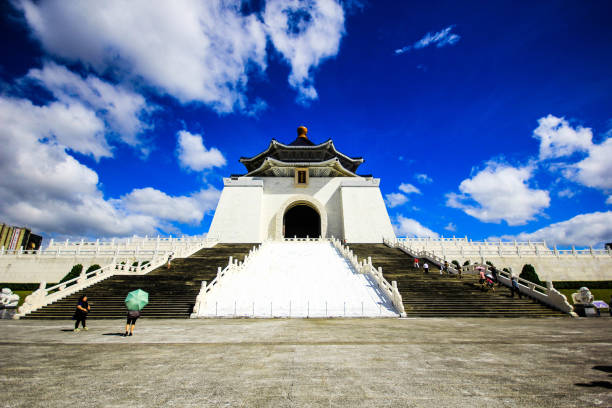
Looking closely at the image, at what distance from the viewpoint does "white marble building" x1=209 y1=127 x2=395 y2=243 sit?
28250 millimetres

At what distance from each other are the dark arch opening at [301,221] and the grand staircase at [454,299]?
65.6 feet

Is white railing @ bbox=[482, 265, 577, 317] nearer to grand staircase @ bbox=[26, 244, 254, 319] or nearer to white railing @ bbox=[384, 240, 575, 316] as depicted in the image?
white railing @ bbox=[384, 240, 575, 316]

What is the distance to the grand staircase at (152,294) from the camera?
1031 centimetres

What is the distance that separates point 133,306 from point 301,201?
24.7 meters

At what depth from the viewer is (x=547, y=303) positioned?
11234mm

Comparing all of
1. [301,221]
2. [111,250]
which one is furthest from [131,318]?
[301,221]

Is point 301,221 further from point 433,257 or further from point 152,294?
point 152,294

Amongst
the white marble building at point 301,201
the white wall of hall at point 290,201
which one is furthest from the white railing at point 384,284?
the white marble building at point 301,201

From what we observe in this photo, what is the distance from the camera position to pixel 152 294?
38.4ft

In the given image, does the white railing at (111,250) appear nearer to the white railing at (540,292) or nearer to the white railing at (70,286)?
the white railing at (70,286)

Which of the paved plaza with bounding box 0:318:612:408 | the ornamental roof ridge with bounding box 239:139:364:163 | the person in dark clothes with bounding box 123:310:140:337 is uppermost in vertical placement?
the ornamental roof ridge with bounding box 239:139:364:163

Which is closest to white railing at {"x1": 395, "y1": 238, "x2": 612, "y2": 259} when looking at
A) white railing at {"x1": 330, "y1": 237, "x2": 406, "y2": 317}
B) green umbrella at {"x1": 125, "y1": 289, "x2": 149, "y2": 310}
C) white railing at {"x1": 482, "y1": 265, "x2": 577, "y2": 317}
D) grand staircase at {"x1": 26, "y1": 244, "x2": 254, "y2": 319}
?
white railing at {"x1": 330, "y1": 237, "x2": 406, "y2": 317}

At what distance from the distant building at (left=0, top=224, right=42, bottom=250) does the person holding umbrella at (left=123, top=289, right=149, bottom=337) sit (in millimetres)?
31130

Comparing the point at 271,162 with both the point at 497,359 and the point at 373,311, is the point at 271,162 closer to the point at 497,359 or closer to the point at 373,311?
the point at 373,311
